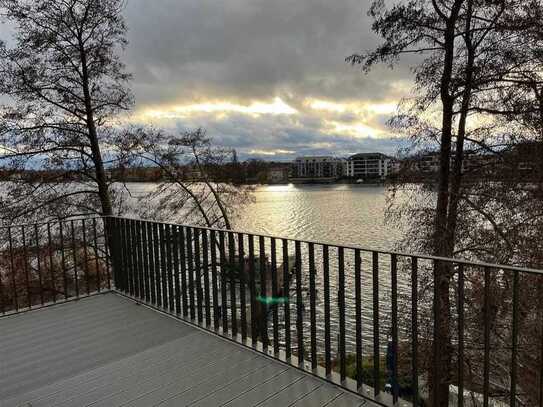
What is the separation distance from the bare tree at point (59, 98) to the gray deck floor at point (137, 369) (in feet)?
21.0

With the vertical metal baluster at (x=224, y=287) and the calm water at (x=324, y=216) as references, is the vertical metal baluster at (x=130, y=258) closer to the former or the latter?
the vertical metal baluster at (x=224, y=287)

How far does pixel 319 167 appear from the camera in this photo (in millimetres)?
32031

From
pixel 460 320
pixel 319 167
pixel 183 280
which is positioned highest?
pixel 319 167

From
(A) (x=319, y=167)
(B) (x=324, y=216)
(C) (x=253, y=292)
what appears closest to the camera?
(C) (x=253, y=292)

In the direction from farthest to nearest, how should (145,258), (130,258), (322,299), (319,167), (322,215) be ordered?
1. (319,167)
2. (322,215)
3. (130,258)
4. (145,258)
5. (322,299)

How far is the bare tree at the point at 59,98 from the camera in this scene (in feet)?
26.5

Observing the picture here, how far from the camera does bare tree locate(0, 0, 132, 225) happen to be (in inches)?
318

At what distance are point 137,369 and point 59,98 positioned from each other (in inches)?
319

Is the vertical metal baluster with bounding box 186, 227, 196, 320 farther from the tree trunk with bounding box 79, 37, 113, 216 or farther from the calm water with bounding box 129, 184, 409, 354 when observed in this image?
the tree trunk with bounding box 79, 37, 113, 216

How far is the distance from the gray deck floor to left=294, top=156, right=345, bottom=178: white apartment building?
86.1ft

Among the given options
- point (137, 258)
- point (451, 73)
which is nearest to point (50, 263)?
point (137, 258)

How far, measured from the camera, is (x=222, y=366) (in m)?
2.45

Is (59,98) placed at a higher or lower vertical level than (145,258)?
higher

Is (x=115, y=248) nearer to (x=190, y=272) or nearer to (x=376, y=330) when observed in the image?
(x=190, y=272)
